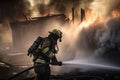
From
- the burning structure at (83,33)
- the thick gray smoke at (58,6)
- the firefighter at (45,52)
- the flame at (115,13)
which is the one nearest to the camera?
the firefighter at (45,52)

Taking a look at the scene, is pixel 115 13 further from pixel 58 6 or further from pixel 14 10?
pixel 14 10

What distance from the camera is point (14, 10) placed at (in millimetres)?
31578

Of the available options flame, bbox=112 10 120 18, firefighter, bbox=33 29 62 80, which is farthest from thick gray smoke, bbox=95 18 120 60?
firefighter, bbox=33 29 62 80

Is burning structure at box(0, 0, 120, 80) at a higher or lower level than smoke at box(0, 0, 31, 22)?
lower

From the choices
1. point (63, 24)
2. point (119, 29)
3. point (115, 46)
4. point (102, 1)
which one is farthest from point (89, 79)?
point (102, 1)

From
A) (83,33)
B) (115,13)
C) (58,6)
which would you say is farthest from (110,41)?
(58,6)

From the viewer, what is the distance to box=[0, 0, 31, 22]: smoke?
30.7 metres

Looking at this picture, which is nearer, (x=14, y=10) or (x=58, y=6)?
(x=58, y=6)

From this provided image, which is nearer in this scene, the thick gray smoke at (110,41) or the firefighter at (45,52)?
the firefighter at (45,52)

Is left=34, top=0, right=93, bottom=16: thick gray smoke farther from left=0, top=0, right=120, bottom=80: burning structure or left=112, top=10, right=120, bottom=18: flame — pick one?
left=112, top=10, right=120, bottom=18: flame

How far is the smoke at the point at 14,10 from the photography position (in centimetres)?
3072

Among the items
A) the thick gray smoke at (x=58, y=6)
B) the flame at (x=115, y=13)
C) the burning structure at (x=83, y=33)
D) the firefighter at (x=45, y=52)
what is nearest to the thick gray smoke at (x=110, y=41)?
the burning structure at (x=83, y=33)

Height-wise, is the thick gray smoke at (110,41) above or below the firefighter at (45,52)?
above

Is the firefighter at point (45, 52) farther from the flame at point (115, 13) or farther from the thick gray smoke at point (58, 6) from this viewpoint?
the thick gray smoke at point (58, 6)
